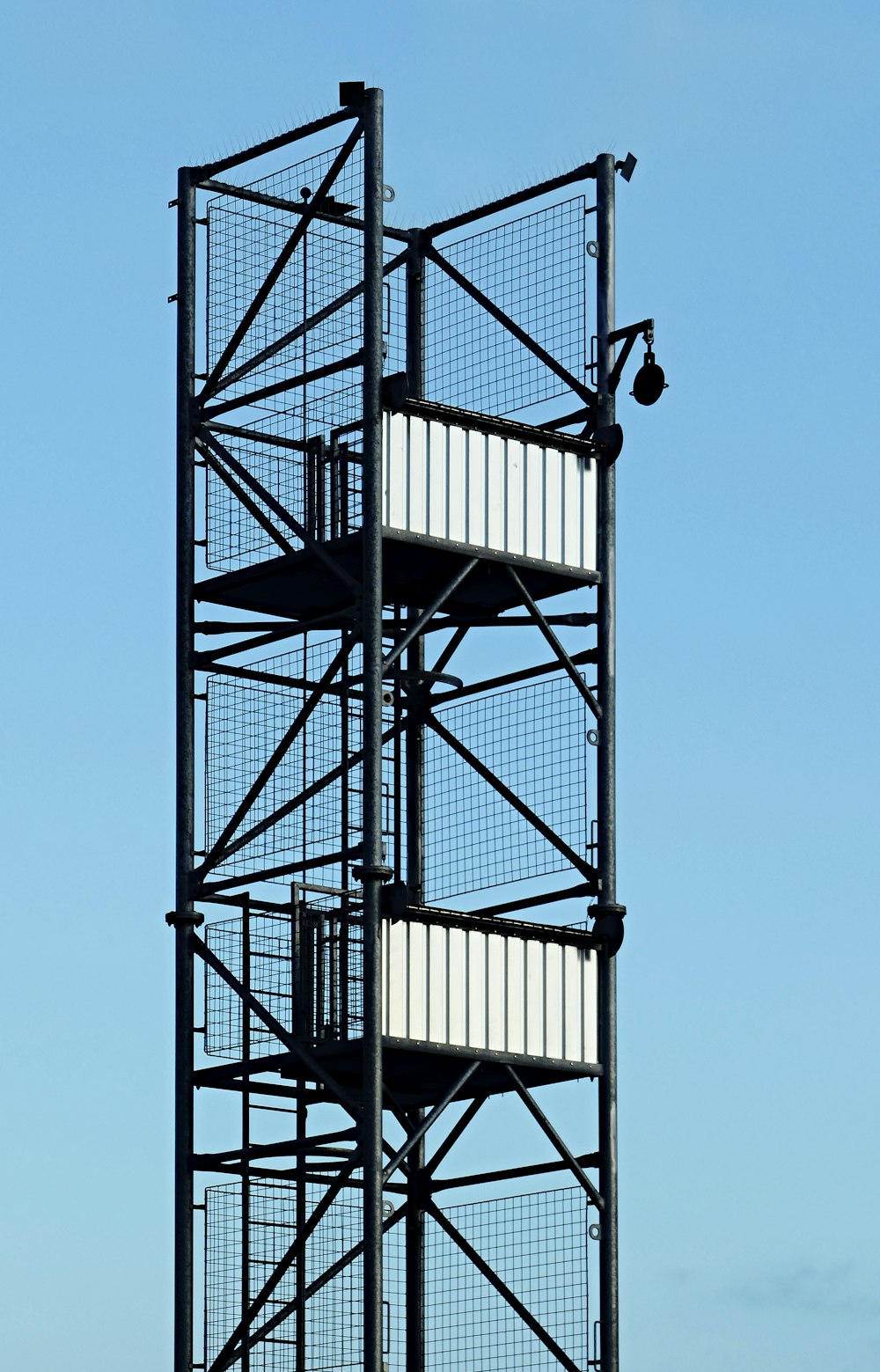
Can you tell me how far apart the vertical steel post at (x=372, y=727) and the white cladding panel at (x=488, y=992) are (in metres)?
0.41

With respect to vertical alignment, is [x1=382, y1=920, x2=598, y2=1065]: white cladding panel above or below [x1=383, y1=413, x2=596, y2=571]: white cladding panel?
below

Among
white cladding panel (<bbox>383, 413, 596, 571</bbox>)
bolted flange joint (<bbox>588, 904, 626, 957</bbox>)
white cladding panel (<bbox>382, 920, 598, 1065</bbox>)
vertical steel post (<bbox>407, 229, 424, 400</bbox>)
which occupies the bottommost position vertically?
white cladding panel (<bbox>382, 920, 598, 1065</bbox>)

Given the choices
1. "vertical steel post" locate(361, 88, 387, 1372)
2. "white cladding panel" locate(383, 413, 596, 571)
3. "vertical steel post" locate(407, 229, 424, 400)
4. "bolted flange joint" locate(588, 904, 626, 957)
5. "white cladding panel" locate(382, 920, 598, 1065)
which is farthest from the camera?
"vertical steel post" locate(407, 229, 424, 400)

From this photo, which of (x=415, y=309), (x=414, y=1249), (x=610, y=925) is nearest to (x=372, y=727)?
(x=610, y=925)

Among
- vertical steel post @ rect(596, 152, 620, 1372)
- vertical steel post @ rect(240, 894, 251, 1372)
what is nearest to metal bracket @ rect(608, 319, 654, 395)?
vertical steel post @ rect(596, 152, 620, 1372)

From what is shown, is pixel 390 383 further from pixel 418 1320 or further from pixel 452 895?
pixel 418 1320

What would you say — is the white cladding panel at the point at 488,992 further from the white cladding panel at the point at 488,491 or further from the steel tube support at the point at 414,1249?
the white cladding panel at the point at 488,491

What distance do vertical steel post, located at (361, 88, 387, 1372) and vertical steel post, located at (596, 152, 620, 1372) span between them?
4.01 meters

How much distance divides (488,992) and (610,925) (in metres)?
2.40

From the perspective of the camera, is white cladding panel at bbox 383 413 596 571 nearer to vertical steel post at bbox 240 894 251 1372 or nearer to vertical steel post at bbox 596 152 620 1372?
vertical steel post at bbox 596 152 620 1372

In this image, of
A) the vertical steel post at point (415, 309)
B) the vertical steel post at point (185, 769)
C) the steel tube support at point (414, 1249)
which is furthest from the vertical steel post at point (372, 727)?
the steel tube support at point (414, 1249)

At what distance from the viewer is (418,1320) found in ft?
202

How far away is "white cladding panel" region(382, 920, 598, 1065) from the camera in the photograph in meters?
56.7

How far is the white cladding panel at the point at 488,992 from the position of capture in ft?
186
